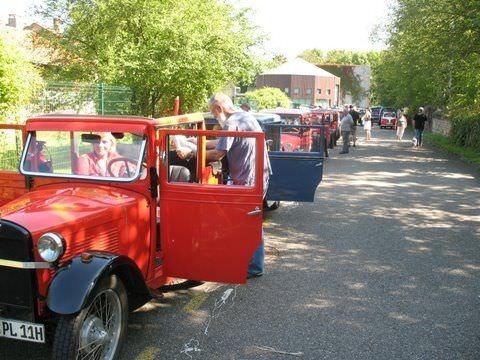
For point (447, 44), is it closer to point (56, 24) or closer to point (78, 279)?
point (56, 24)

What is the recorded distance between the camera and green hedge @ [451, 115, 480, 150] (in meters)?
22.1

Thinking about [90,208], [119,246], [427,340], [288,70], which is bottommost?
[427,340]

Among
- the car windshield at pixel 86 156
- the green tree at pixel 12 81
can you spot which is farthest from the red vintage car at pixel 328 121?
the car windshield at pixel 86 156

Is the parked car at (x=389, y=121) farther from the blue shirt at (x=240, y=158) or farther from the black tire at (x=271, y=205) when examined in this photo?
the blue shirt at (x=240, y=158)

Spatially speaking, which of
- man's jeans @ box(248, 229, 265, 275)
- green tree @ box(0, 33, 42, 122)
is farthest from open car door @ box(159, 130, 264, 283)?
green tree @ box(0, 33, 42, 122)

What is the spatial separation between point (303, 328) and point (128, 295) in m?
1.56

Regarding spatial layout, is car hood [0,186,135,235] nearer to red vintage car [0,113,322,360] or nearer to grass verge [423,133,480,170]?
red vintage car [0,113,322,360]

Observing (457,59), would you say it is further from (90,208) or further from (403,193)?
(90,208)

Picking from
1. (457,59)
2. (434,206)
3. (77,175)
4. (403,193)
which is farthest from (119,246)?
(457,59)

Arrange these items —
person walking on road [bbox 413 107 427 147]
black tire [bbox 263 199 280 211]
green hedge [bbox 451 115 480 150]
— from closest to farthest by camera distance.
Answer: black tire [bbox 263 199 280 211]
green hedge [bbox 451 115 480 150]
person walking on road [bbox 413 107 427 147]

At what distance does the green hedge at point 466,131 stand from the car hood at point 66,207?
20.4m

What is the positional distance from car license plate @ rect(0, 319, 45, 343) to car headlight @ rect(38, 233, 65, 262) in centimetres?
45

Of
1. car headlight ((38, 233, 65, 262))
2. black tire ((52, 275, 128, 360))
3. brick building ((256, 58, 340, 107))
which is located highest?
brick building ((256, 58, 340, 107))

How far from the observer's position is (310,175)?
8.54 meters
